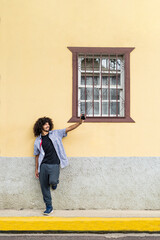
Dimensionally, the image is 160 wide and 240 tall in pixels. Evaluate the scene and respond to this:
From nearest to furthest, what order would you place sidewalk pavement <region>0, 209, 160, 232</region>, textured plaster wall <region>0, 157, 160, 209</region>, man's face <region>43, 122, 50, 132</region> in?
1. sidewalk pavement <region>0, 209, 160, 232</region>
2. man's face <region>43, 122, 50, 132</region>
3. textured plaster wall <region>0, 157, 160, 209</region>

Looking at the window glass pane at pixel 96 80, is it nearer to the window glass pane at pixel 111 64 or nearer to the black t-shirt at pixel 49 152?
the window glass pane at pixel 111 64

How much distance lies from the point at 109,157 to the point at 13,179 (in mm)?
1915

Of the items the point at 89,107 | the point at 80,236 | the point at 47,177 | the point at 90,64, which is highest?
the point at 90,64

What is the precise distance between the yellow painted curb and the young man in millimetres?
469

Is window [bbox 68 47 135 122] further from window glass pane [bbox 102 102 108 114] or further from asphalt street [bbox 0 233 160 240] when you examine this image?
asphalt street [bbox 0 233 160 240]

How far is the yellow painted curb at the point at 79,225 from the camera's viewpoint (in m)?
5.22

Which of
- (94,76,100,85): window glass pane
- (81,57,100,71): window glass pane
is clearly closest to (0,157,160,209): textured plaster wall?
(94,76,100,85): window glass pane

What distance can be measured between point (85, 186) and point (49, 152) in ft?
3.29

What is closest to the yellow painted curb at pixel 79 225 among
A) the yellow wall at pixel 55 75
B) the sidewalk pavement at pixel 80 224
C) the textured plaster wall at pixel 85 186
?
the sidewalk pavement at pixel 80 224

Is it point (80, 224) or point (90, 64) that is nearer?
point (80, 224)

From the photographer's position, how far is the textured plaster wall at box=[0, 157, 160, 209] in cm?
604

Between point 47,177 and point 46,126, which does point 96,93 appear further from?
point 47,177

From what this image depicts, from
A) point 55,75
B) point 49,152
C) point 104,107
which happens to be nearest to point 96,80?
point 104,107

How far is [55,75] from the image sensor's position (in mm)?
6113
